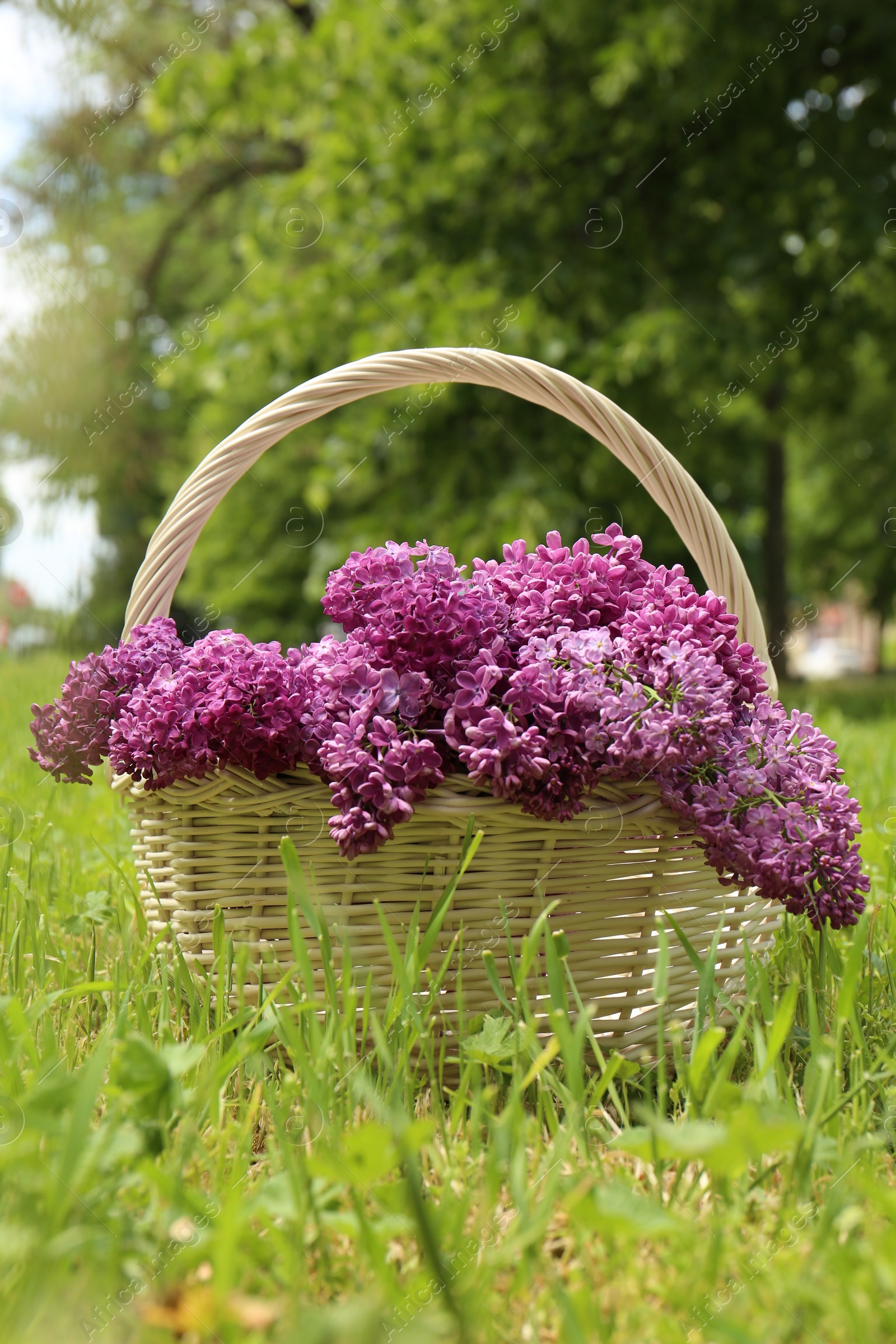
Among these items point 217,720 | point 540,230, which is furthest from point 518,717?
point 540,230

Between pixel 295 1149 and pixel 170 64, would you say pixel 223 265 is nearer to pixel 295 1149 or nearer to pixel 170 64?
pixel 170 64

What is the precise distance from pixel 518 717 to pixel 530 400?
0.58 m

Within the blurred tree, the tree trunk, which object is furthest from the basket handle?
the tree trunk

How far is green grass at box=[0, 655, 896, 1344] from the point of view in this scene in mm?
727

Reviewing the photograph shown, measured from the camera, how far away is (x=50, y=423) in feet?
12.8

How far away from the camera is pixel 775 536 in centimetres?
974

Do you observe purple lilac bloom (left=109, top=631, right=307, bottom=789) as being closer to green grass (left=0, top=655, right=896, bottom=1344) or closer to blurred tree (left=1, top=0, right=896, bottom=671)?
green grass (left=0, top=655, right=896, bottom=1344)

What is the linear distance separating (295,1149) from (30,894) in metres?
0.77

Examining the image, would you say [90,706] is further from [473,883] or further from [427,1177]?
[427,1177]

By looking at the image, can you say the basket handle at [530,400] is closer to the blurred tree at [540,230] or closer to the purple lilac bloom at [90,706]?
the purple lilac bloom at [90,706]

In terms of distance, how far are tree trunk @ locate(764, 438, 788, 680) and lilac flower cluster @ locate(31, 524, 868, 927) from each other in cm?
824

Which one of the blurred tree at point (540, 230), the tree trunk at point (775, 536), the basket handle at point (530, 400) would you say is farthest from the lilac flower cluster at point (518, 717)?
the tree trunk at point (775, 536)

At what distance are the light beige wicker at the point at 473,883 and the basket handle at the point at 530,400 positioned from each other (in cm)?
42

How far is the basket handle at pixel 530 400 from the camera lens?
1562 millimetres
